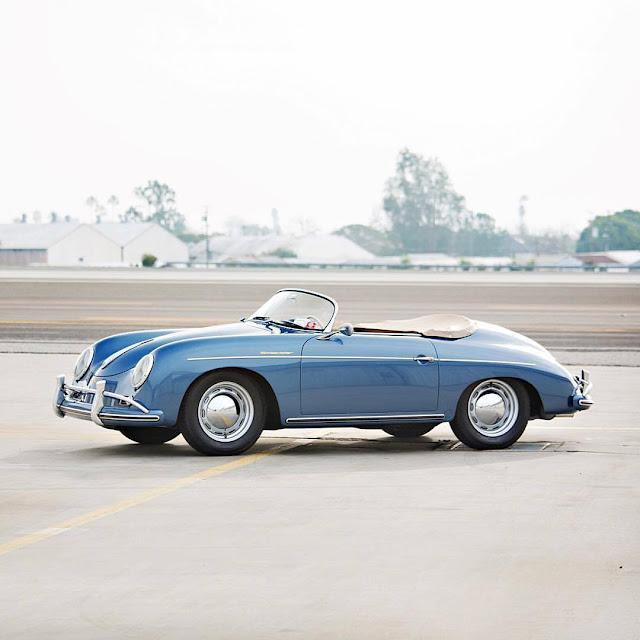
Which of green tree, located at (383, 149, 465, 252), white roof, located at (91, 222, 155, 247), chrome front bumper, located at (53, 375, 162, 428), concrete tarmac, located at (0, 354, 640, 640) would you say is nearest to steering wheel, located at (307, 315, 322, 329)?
concrete tarmac, located at (0, 354, 640, 640)

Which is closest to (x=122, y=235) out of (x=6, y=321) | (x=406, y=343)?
(x=6, y=321)

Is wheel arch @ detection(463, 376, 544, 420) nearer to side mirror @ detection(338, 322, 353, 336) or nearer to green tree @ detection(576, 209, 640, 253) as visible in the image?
side mirror @ detection(338, 322, 353, 336)

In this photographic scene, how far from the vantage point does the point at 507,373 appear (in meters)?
9.45

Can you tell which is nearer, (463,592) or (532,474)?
(463,592)

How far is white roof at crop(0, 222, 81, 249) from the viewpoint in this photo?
144150mm

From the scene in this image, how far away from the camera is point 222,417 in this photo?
29.7ft

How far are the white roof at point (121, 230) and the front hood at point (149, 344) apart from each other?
481ft

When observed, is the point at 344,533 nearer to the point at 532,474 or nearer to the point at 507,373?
the point at 532,474

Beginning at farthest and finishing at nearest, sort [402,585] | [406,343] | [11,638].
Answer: [406,343] < [402,585] < [11,638]

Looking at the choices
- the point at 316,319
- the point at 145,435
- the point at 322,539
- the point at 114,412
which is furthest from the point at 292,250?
the point at 322,539

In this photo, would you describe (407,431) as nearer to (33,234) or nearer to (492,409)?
(492,409)

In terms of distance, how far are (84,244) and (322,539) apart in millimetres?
145142

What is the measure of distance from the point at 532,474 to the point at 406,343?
5.28 feet

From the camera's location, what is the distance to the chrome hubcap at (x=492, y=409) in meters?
9.48
